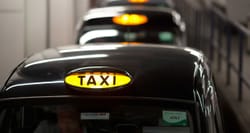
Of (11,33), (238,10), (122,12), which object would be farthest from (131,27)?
(238,10)

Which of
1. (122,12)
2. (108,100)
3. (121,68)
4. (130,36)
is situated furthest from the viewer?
(122,12)

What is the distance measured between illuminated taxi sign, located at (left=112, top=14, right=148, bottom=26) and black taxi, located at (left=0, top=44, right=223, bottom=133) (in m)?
3.66

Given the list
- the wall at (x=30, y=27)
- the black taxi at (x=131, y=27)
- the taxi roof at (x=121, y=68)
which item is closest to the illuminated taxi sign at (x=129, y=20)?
the black taxi at (x=131, y=27)

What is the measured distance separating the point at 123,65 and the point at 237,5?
11.3 m

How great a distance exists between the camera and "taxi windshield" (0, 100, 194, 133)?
350cm

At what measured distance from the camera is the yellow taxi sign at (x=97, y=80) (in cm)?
355

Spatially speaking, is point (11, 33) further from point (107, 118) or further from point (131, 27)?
point (107, 118)

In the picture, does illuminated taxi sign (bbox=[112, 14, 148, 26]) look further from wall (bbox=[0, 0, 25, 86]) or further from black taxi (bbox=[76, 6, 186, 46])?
wall (bbox=[0, 0, 25, 86])

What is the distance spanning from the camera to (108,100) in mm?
3502

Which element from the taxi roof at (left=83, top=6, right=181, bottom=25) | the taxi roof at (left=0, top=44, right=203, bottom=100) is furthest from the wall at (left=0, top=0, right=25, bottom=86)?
the taxi roof at (left=0, top=44, right=203, bottom=100)

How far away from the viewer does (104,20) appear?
24.4 ft

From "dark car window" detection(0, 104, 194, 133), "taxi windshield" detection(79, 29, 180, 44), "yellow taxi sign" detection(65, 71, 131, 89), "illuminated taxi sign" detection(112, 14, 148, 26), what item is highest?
"illuminated taxi sign" detection(112, 14, 148, 26)

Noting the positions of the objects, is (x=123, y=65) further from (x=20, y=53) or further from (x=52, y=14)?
(x=52, y=14)

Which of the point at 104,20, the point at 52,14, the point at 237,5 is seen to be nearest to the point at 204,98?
the point at 104,20
